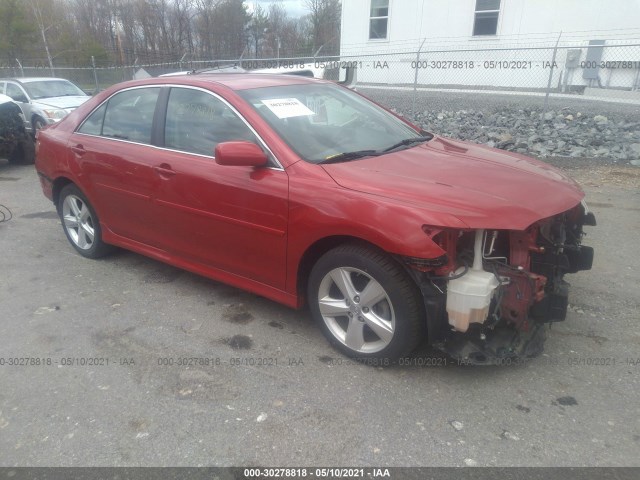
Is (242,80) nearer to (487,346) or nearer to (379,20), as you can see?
(487,346)

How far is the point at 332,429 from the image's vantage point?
2629 mm

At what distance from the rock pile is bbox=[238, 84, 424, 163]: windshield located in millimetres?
5609

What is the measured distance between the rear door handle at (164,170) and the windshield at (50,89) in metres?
10.7

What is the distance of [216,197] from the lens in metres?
3.47

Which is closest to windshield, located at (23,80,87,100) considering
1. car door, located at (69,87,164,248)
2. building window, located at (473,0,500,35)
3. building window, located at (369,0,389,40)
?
car door, located at (69,87,164,248)

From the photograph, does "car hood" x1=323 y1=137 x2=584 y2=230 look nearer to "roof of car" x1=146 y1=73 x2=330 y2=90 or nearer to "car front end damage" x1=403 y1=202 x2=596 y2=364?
"car front end damage" x1=403 y1=202 x2=596 y2=364

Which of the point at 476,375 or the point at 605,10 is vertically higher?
the point at 605,10

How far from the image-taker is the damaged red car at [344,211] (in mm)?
2752

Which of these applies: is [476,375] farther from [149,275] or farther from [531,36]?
A: [531,36]

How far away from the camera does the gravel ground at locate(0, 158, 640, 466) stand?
8.17 ft

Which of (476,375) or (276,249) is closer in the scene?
(476,375)

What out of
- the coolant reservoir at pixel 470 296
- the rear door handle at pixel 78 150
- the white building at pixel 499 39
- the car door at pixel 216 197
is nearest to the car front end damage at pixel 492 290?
the coolant reservoir at pixel 470 296

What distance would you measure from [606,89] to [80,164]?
50.8 ft

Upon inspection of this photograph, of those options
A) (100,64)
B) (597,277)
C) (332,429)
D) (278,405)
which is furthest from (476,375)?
(100,64)
